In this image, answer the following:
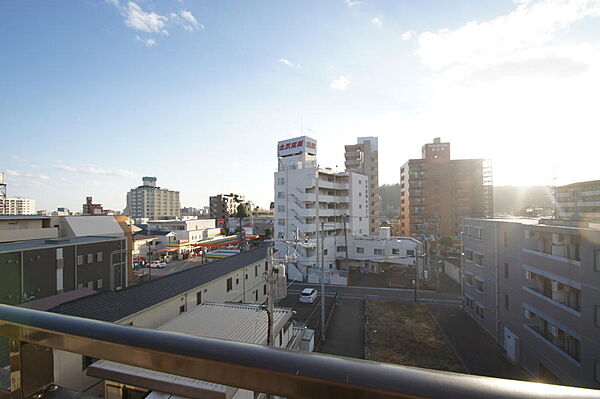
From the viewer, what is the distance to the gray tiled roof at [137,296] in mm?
8250

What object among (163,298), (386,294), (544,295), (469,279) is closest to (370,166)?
(386,294)

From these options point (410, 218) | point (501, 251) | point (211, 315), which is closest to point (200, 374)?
point (211, 315)

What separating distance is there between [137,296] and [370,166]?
33986 millimetres

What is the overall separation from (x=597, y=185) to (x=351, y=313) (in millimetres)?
31338

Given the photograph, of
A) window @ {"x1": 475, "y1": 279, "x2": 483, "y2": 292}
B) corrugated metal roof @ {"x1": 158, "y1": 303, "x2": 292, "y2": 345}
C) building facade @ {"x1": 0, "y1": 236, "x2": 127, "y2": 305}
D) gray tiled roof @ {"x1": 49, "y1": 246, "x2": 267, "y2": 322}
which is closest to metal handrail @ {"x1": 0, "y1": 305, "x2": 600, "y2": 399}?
corrugated metal roof @ {"x1": 158, "y1": 303, "x2": 292, "y2": 345}

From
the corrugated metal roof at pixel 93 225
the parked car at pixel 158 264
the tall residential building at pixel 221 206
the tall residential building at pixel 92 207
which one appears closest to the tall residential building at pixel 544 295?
the corrugated metal roof at pixel 93 225

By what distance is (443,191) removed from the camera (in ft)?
124

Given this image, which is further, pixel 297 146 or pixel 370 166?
pixel 370 166

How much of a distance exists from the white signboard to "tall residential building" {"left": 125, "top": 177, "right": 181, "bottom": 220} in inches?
2050

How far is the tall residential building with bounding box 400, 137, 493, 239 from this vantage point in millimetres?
37500

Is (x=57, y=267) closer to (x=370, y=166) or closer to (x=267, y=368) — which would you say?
(x=267, y=368)

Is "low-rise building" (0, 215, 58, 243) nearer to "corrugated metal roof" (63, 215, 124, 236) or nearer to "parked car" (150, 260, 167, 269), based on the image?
"corrugated metal roof" (63, 215, 124, 236)

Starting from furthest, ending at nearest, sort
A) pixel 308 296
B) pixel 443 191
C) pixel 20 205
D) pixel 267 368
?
pixel 20 205 < pixel 443 191 < pixel 308 296 < pixel 267 368

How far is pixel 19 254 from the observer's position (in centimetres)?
1306
